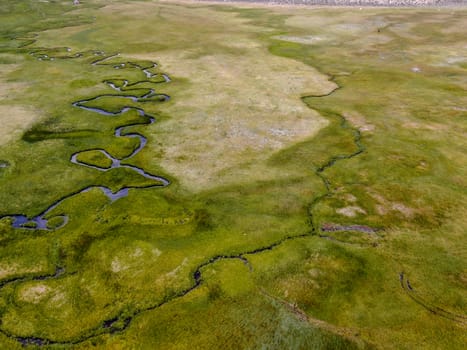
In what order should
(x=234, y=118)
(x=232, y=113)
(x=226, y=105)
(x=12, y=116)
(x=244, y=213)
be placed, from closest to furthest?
(x=244, y=213) → (x=12, y=116) → (x=234, y=118) → (x=232, y=113) → (x=226, y=105)

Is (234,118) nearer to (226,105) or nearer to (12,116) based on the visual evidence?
(226,105)

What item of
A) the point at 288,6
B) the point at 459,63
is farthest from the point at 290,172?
the point at 288,6

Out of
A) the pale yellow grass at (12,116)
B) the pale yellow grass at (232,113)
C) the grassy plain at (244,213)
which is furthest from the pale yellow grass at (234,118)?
the pale yellow grass at (12,116)

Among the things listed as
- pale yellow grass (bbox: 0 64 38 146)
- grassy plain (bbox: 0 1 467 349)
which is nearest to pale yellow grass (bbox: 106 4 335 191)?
grassy plain (bbox: 0 1 467 349)

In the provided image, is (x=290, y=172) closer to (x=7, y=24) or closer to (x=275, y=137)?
(x=275, y=137)

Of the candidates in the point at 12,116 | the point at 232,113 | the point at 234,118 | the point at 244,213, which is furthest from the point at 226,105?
the point at 12,116

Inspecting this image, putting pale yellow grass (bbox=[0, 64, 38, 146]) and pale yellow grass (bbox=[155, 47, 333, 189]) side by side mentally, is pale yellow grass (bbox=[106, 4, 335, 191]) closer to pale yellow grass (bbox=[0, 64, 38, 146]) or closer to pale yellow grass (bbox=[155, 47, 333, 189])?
pale yellow grass (bbox=[155, 47, 333, 189])

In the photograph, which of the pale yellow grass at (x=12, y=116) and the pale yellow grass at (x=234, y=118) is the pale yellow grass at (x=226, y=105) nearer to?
the pale yellow grass at (x=234, y=118)

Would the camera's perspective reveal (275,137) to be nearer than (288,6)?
Yes
